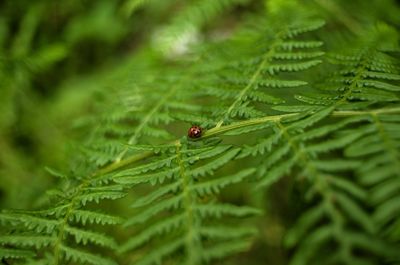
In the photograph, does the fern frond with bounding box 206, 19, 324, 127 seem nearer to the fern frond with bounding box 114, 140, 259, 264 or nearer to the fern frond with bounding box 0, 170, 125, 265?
the fern frond with bounding box 114, 140, 259, 264

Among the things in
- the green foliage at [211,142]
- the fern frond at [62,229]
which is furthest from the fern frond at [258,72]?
the fern frond at [62,229]

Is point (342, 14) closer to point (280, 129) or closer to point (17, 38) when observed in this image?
point (280, 129)

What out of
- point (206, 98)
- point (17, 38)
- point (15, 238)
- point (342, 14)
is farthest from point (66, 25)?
point (15, 238)

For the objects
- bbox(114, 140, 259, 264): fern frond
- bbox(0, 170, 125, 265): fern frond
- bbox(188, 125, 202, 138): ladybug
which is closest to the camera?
bbox(114, 140, 259, 264): fern frond

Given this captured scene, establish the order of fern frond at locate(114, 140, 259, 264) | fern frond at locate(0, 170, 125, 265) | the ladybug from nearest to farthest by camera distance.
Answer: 1. fern frond at locate(114, 140, 259, 264)
2. fern frond at locate(0, 170, 125, 265)
3. the ladybug

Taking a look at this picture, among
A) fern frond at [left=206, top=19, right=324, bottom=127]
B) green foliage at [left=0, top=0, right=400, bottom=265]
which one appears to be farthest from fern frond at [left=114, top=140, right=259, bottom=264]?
fern frond at [left=206, top=19, right=324, bottom=127]

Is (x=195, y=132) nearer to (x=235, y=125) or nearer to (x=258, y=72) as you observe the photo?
(x=235, y=125)

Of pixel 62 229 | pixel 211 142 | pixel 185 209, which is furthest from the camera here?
pixel 211 142

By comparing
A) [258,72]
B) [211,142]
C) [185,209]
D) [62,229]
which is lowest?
[185,209]

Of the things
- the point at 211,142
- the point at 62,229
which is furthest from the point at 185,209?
the point at 62,229
